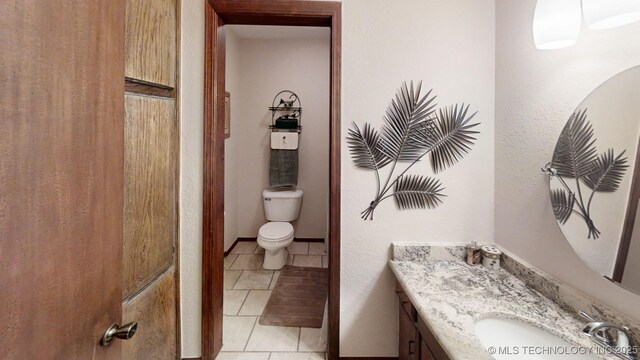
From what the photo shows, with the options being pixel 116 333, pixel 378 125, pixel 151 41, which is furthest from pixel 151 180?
pixel 378 125

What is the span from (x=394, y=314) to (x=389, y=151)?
3.20 ft

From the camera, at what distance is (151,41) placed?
1.54 meters

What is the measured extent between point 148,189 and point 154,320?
26.7 inches

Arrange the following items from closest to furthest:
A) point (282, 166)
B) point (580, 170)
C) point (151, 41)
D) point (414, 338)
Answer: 1. point (580, 170)
2. point (414, 338)
3. point (151, 41)
4. point (282, 166)

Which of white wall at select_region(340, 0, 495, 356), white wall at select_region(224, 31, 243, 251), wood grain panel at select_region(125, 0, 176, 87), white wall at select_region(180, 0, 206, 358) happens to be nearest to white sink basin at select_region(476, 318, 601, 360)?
white wall at select_region(340, 0, 495, 356)

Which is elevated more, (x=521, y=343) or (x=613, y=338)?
(x=613, y=338)

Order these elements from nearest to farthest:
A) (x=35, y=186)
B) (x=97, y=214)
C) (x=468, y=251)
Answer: (x=35, y=186)
(x=97, y=214)
(x=468, y=251)

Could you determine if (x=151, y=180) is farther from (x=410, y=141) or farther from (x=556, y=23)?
(x=556, y=23)

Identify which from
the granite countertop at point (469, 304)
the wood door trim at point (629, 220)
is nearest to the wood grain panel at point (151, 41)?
the granite countertop at point (469, 304)

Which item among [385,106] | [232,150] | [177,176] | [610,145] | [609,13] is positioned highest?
[609,13]

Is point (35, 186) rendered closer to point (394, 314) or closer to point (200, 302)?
point (200, 302)

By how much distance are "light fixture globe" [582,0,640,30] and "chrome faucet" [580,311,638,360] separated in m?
1.00

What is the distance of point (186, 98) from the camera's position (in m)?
1.85

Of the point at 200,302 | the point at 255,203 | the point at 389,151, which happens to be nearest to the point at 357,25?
the point at 389,151
